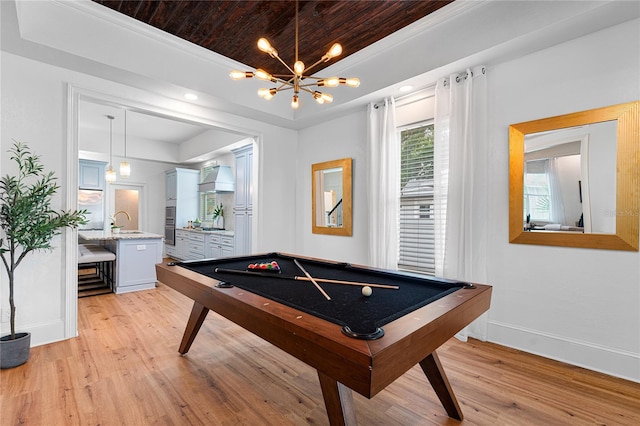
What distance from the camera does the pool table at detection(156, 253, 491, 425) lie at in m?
0.98

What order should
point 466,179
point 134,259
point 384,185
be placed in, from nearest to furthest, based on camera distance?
1. point 466,179
2. point 384,185
3. point 134,259

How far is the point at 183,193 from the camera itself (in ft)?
24.5

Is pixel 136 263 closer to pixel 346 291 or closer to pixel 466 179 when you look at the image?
pixel 346 291

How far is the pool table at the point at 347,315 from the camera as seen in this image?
983mm

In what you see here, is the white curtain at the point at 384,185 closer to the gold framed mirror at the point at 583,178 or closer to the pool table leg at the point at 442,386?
the gold framed mirror at the point at 583,178

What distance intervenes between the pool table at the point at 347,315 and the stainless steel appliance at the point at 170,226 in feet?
19.2

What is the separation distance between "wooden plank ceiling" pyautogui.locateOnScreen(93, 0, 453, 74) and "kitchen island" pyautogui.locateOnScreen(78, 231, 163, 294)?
3.13 m

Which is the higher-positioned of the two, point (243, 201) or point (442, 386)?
point (243, 201)

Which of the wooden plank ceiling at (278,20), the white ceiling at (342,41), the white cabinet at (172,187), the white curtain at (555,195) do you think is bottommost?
the white curtain at (555,195)

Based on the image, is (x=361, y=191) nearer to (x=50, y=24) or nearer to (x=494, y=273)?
(x=494, y=273)

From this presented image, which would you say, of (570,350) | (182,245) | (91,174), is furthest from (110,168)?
(570,350)

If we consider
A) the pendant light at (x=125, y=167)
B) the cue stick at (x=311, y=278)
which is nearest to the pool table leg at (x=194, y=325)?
the cue stick at (x=311, y=278)

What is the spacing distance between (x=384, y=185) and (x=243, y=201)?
9.65ft

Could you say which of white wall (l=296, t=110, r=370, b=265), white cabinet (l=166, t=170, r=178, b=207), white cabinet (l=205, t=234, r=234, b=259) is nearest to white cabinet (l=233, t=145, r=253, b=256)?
white cabinet (l=205, t=234, r=234, b=259)
